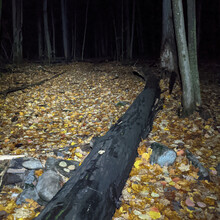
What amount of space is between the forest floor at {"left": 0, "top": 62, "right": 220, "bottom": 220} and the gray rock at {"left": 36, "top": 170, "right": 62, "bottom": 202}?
0.51 feet

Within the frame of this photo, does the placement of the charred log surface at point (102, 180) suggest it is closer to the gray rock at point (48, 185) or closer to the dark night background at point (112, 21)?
the gray rock at point (48, 185)

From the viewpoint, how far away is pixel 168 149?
314cm

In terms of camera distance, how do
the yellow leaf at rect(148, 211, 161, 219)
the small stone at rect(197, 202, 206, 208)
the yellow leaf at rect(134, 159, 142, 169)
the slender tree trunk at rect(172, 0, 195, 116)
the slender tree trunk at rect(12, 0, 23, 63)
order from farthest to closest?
the slender tree trunk at rect(12, 0, 23, 63) → the slender tree trunk at rect(172, 0, 195, 116) → the yellow leaf at rect(134, 159, 142, 169) → the small stone at rect(197, 202, 206, 208) → the yellow leaf at rect(148, 211, 161, 219)

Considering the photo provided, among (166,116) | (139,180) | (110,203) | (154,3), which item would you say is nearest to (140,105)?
(166,116)

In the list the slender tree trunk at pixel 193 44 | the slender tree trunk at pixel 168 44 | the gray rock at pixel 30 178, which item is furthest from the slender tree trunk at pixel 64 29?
the gray rock at pixel 30 178

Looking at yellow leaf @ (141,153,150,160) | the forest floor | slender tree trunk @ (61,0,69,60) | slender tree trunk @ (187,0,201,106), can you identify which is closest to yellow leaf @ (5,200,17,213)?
the forest floor

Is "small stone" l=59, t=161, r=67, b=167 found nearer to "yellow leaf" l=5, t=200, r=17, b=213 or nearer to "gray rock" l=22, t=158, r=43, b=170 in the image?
"gray rock" l=22, t=158, r=43, b=170

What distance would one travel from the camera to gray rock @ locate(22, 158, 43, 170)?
2.84 meters

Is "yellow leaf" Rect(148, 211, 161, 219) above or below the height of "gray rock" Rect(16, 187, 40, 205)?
below

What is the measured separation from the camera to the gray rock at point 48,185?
92.3 inches

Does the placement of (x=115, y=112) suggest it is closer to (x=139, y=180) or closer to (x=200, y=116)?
(x=200, y=116)

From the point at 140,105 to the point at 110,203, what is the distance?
269 cm

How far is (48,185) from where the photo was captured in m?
2.43

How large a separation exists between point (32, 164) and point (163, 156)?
7.16 ft
